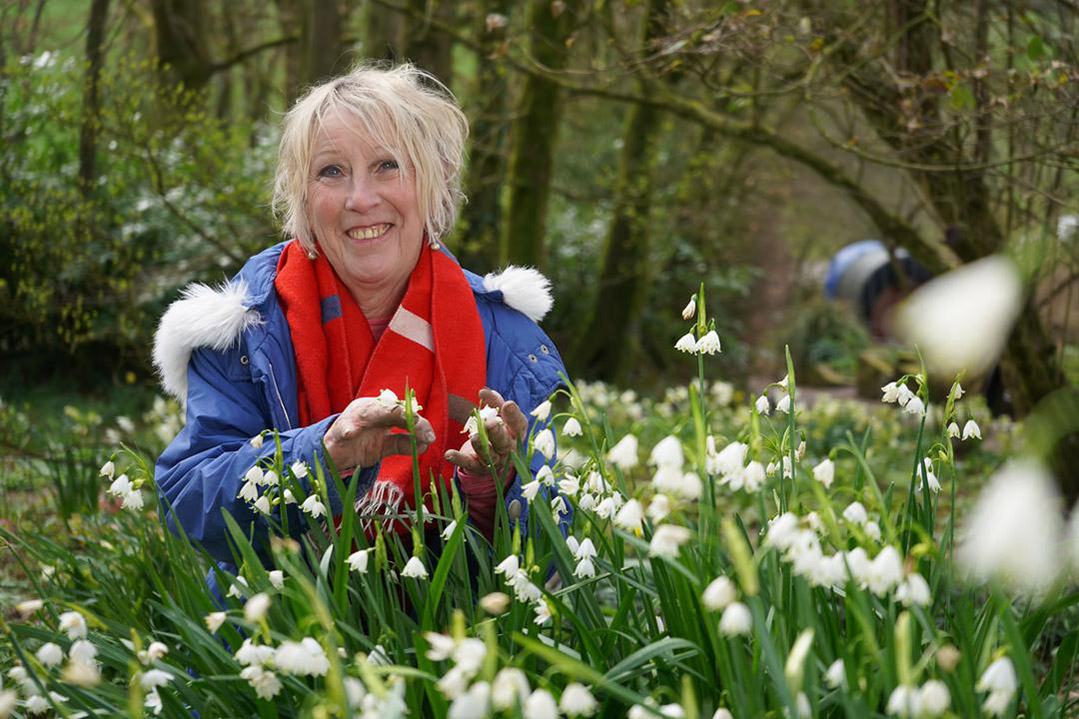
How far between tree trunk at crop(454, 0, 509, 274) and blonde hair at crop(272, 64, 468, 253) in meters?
5.15

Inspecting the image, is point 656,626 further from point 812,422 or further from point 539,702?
point 812,422

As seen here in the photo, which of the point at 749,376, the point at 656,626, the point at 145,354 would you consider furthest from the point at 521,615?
the point at 749,376

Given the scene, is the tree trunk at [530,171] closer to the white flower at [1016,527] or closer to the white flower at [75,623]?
the white flower at [75,623]

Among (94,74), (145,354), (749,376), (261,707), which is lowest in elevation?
(749,376)

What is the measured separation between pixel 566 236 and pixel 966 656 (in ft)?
32.1

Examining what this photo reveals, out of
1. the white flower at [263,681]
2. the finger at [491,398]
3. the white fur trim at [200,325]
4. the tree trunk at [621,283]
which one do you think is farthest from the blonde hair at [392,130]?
the tree trunk at [621,283]

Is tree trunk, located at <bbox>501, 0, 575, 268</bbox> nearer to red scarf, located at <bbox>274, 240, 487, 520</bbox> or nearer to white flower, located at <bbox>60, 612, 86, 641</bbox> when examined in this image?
red scarf, located at <bbox>274, 240, 487, 520</bbox>

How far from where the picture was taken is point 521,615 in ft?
6.40

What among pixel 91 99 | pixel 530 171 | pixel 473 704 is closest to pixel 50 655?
pixel 473 704

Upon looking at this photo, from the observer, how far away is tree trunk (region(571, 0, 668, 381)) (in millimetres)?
9531

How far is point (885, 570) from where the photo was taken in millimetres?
1378

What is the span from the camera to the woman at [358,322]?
237 cm

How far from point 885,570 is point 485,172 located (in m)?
8.00

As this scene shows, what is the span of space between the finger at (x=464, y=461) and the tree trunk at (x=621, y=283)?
744 cm
